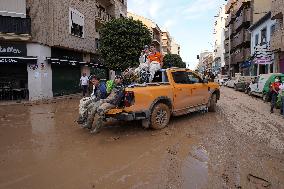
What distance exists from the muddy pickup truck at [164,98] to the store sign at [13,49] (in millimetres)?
12324

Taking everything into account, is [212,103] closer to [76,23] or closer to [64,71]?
[64,71]

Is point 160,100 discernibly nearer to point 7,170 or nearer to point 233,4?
point 7,170

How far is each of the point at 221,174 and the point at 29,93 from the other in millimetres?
16061

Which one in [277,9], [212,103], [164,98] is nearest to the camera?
[164,98]

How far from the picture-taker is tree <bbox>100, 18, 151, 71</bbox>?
919 inches

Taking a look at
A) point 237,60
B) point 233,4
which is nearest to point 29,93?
point 237,60

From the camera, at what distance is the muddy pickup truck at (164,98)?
721cm

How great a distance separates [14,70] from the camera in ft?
59.4

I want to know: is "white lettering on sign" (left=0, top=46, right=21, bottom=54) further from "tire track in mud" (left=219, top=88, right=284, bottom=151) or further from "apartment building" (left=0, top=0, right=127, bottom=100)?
"tire track in mud" (left=219, top=88, right=284, bottom=151)

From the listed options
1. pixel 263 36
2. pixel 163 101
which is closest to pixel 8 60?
pixel 163 101

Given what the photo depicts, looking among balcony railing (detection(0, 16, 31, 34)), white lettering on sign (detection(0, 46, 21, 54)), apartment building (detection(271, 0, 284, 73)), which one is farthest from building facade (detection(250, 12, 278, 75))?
white lettering on sign (detection(0, 46, 21, 54))

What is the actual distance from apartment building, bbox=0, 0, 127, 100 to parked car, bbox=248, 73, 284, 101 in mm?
13407

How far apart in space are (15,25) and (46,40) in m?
2.16

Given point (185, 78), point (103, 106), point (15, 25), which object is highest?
point (15, 25)
